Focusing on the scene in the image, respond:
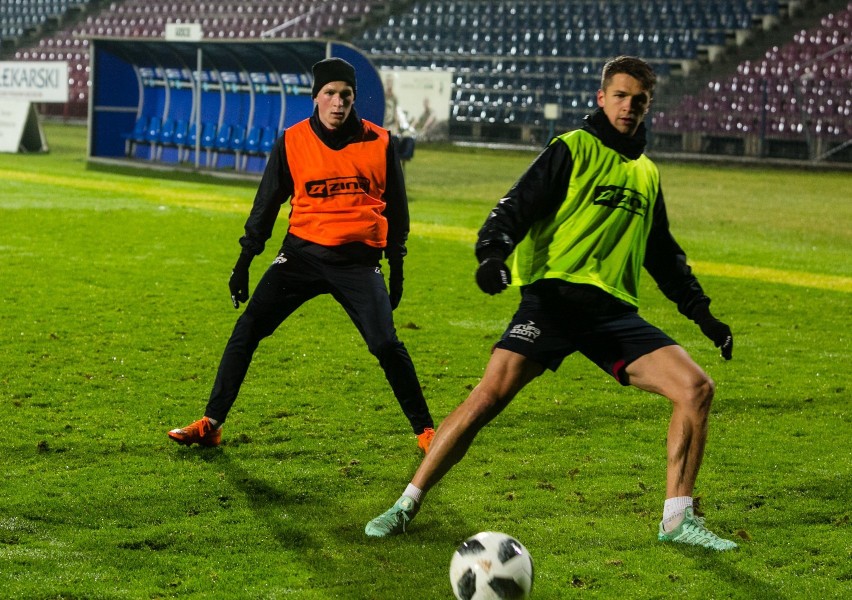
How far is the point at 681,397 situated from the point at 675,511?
1.48 ft

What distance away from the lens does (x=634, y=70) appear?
4.57 metres

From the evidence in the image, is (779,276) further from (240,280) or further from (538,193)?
(538,193)

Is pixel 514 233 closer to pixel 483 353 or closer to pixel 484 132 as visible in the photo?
pixel 483 353

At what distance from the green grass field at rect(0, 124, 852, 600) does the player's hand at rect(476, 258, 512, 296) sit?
1.02 meters

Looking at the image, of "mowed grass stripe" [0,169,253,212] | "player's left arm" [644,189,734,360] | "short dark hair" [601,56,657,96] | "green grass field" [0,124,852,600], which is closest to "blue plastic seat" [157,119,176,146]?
"mowed grass stripe" [0,169,253,212]

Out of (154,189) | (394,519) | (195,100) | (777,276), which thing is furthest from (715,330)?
(195,100)

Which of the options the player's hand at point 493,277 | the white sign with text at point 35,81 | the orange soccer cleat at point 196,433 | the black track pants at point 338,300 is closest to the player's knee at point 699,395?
the player's hand at point 493,277

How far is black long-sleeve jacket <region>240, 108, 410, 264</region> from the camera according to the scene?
5.82m

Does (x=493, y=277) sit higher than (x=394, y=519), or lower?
higher

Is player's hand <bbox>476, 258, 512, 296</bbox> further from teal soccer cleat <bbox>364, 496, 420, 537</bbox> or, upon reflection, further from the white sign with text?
the white sign with text

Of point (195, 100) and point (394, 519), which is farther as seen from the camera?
point (195, 100)

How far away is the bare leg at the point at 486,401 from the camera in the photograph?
461 centimetres

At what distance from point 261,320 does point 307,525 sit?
1334 millimetres

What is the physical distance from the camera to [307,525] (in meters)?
4.91
